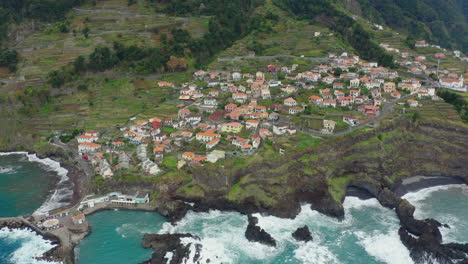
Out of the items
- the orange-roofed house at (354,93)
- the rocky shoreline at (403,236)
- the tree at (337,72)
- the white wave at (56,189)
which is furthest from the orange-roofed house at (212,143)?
the tree at (337,72)

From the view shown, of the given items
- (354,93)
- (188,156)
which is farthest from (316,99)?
(188,156)

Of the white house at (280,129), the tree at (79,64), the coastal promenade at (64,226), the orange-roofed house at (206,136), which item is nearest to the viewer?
the coastal promenade at (64,226)

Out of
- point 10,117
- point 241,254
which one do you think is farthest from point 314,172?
point 10,117

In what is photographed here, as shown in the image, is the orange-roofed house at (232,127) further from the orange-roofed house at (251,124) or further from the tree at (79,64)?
the tree at (79,64)

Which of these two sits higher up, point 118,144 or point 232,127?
point 232,127

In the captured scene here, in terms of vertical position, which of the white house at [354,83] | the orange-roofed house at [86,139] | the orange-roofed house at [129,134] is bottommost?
the orange-roofed house at [86,139]

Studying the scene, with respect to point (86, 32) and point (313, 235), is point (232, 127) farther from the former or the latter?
point (86, 32)

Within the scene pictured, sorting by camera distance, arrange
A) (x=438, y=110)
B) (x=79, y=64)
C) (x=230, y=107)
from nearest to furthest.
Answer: (x=438, y=110) < (x=230, y=107) < (x=79, y=64)

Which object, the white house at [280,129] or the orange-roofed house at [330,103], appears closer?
the white house at [280,129]
